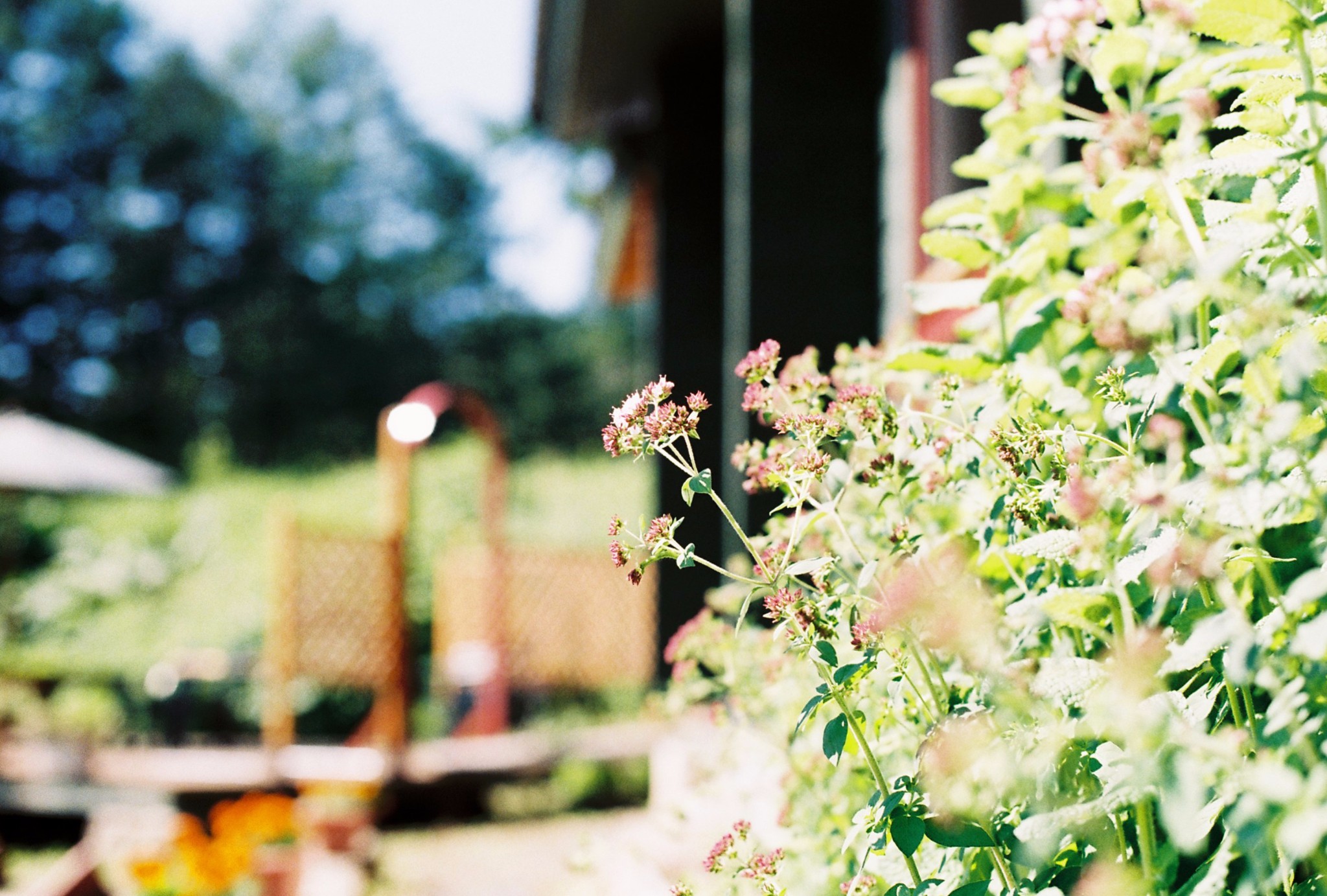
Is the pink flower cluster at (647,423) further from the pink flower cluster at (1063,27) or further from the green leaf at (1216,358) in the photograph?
the pink flower cluster at (1063,27)

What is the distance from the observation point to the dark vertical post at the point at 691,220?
17.3 ft

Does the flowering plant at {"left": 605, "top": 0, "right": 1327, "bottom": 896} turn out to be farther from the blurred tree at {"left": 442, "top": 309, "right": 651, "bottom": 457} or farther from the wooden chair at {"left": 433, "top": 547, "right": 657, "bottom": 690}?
the blurred tree at {"left": 442, "top": 309, "right": 651, "bottom": 457}

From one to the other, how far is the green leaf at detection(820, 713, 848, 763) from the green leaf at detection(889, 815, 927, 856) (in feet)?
0.23

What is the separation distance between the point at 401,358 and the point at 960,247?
962 inches

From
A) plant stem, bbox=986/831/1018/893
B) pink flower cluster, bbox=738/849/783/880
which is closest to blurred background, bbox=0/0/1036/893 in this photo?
pink flower cluster, bbox=738/849/783/880

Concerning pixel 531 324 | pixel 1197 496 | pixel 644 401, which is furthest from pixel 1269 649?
pixel 531 324

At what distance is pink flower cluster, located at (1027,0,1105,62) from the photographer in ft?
3.70

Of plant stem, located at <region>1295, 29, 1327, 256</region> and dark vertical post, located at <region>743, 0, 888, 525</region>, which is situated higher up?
dark vertical post, located at <region>743, 0, 888, 525</region>

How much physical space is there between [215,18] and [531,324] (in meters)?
12.4

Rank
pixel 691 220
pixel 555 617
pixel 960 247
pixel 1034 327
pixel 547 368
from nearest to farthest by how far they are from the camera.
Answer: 1. pixel 1034 327
2. pixel 960 247
3. pixel 691 220
4. pixel 555 617
5. pixel 547 368

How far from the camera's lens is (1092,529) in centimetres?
69

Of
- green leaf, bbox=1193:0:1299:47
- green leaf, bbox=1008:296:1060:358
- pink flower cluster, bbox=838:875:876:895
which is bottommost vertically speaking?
pink flower cluster, bbox=838:875:876:895

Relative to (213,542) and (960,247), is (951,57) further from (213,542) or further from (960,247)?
(213,542)

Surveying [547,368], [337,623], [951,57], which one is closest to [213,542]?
[337,623]
